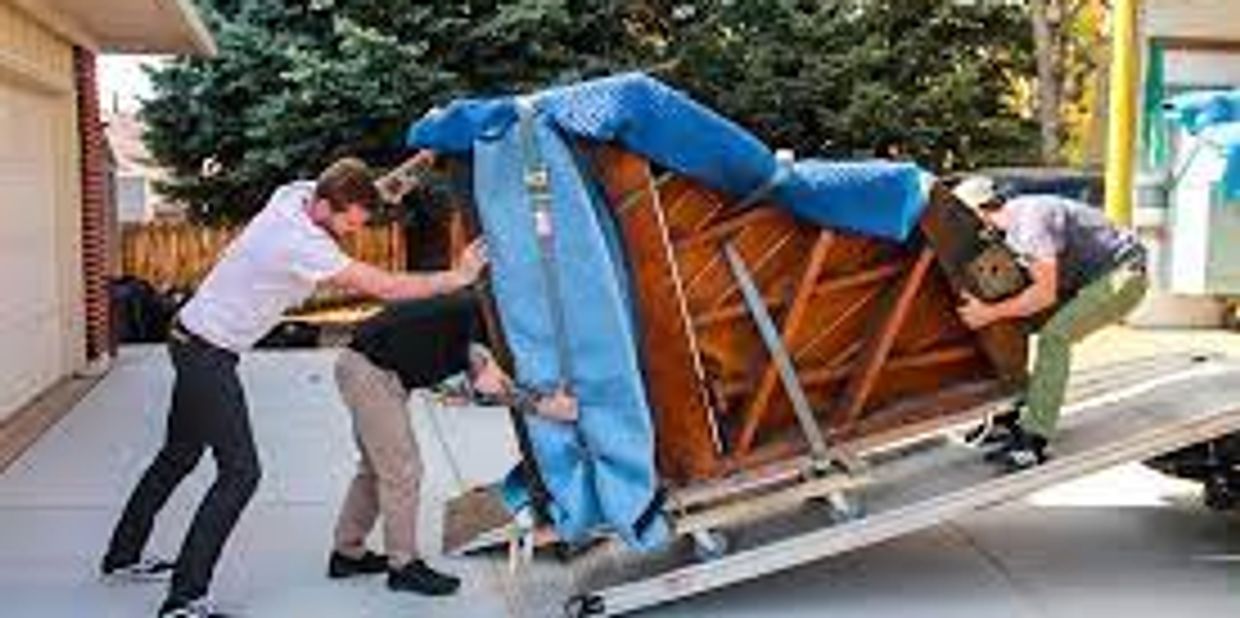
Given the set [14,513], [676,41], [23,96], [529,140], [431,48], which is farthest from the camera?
[676,41]

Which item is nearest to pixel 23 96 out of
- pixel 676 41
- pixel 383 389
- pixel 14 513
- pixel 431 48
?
pixel 14 513

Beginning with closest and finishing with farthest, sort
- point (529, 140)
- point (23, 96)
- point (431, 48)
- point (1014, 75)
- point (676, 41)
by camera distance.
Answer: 1. point (529, 140)
2. point (23, 96)
3. point (431, 48)
4. point (676, 41)
5. point (1014, 75)

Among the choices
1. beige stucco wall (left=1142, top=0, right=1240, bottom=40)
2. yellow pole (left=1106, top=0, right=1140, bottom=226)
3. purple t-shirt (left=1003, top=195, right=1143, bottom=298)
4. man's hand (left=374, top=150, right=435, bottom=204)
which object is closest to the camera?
man's hand (left=374, top=150, right=435, bottom=204)

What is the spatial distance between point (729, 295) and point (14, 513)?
12.0 feet

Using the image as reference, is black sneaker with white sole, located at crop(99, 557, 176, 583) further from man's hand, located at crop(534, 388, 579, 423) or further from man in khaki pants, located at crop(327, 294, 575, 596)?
man's hand, located at crop(534, 388, 579, 423)

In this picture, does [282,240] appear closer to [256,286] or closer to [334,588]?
[256,286]

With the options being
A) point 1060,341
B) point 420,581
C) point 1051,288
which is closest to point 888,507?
point 1060,341

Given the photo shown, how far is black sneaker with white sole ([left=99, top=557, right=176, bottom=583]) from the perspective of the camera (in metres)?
6.31

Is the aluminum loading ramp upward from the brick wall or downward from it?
downward

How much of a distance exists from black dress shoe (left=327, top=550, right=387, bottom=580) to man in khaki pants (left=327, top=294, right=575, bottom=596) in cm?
20

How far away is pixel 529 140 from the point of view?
5.67 meters

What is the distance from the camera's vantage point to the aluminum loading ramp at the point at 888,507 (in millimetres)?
5871

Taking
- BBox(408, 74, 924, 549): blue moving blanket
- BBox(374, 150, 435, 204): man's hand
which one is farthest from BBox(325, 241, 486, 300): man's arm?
BBox(374, 150, 435, 204): man's hand

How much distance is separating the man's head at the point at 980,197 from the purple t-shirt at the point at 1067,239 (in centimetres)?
5
